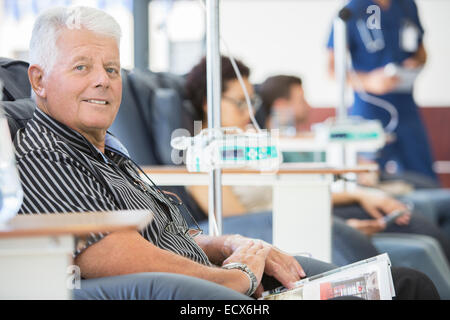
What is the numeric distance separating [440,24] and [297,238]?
5.17 meters

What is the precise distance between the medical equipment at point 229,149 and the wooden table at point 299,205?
0.71ft

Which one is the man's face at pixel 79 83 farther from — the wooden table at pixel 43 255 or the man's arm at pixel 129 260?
the wooden table at pixel 43 255

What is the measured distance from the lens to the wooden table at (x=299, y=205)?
1.71m

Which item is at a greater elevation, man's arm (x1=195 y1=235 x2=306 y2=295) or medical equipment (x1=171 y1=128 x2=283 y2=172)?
medical equipment (x1=171 y1=128 x2=283 y2=172)

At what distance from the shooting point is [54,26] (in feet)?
3.67

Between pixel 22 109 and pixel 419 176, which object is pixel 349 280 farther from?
pixel 419 176

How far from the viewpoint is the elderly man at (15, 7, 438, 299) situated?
97cm

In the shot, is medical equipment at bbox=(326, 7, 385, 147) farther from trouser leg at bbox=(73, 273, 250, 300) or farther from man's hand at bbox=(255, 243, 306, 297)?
trouser leg at bbox=(73, 273, 250, 300)

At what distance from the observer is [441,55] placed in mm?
6297

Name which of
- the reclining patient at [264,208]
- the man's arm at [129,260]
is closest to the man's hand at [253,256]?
the man's arm at [129,260]

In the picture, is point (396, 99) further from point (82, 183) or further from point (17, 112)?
point (82, 183)

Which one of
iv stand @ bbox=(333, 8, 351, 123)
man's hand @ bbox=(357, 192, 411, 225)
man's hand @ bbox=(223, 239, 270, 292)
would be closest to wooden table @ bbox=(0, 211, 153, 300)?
man's hand @ bbox=(223, 239, 270, 292)

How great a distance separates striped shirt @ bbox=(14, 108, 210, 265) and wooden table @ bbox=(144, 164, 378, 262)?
47 centimetres

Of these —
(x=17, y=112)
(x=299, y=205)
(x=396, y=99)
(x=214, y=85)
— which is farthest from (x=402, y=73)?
(x=17, y=112)
